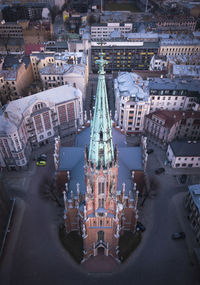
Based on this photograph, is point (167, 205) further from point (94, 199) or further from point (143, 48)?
point (143, 48)

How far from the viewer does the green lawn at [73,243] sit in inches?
2250

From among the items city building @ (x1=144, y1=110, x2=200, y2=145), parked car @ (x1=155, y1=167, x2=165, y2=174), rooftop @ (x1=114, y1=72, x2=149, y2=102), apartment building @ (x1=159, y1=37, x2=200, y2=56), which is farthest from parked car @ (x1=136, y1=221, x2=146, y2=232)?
apartment building @ (x1=159, y1=37, x2=200, y2=56)

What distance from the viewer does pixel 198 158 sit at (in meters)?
79.7

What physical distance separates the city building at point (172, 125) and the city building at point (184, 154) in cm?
877

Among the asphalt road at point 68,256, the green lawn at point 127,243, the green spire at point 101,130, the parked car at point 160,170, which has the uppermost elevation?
the green spire at point 101,130

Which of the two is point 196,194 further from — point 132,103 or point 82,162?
point 132,103

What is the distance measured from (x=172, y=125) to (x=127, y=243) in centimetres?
4890

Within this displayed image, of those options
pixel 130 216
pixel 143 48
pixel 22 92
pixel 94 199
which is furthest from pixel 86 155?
pixel 143 48

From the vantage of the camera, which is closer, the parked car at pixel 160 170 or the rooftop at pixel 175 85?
the parked car at pixel 160 170

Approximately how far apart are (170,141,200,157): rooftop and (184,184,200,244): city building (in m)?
17.0

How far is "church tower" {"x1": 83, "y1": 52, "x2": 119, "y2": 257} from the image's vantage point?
110 ft

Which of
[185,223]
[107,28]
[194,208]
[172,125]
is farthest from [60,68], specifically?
[107,28]

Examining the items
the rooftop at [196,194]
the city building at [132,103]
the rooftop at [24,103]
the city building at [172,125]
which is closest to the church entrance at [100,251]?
the rooftop at [196,194]

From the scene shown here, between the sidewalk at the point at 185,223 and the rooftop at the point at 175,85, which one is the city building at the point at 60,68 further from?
the sidewalk at the point at 185,223
